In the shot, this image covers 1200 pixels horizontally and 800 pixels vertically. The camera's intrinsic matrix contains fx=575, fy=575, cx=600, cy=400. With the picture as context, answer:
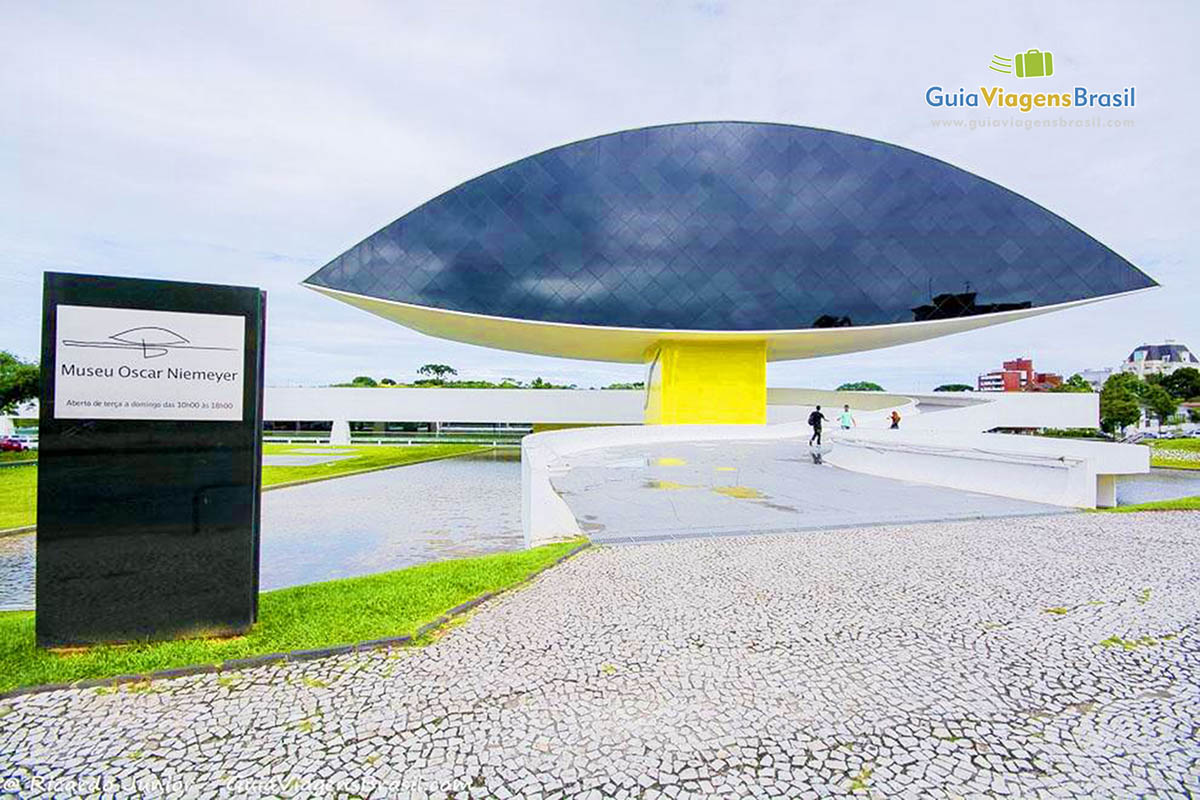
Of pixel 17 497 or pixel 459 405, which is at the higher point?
pixel 459 405

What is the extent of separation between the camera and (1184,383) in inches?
2862

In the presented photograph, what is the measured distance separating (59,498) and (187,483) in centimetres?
72

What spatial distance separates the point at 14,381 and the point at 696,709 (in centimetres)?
3800

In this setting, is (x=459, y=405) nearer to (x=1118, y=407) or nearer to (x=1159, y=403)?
(x=1118, y=407)

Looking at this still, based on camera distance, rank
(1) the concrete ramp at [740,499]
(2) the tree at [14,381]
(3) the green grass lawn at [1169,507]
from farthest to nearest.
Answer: (2) the tree at [14,381], (3) the green grass lawn at [1169,507], (1) the concrete ramp at [740,499]

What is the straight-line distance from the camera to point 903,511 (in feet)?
29.3

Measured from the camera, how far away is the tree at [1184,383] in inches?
2817

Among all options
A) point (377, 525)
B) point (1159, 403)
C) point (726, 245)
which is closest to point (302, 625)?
point (377, 525)

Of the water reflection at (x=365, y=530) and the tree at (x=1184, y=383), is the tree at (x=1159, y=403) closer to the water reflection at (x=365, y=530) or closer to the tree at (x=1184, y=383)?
the tree at (x=1184, y=383)

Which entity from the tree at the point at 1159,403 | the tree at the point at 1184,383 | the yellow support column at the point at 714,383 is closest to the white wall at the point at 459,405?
the yellow support column at the point at 714,383

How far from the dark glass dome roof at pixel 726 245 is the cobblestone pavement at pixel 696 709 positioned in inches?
952

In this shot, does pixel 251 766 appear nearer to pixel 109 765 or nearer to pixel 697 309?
pixel 109 765

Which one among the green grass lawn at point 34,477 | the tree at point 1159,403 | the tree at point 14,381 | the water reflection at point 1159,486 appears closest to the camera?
the green grass lawn at point 34,477

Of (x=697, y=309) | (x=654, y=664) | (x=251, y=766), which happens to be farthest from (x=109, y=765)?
(x=697, y=309)
